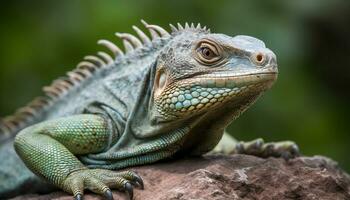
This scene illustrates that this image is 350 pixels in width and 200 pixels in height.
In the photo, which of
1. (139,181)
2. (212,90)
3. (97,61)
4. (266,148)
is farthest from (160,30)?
(139,181)

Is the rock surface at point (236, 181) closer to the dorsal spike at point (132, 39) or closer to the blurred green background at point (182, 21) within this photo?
the dorsal spike at point (132, 39)

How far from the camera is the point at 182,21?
962 cm

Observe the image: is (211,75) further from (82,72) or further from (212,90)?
(82,72)

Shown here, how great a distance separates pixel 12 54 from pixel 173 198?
18.1ft

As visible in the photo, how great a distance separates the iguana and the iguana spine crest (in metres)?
0.02

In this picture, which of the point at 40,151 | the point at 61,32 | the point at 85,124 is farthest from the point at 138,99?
the point at 61,32

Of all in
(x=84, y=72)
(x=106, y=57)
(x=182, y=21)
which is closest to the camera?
(x=106, y=57)

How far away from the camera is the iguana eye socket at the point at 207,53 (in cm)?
571

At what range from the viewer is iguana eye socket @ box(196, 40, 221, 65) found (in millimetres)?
5711

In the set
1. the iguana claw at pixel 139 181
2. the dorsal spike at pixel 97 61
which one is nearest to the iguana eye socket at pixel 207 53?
the iguana claw at pixel 139 181

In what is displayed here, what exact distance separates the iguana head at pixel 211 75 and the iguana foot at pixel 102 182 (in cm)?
65

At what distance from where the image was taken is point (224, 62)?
18.6ft

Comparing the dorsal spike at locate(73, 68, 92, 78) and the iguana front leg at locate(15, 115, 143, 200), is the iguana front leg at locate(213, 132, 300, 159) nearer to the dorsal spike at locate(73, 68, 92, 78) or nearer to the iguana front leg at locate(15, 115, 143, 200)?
the iguana front leg at locate(15, 115, 143, 200)

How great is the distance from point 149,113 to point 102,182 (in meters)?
0.89
